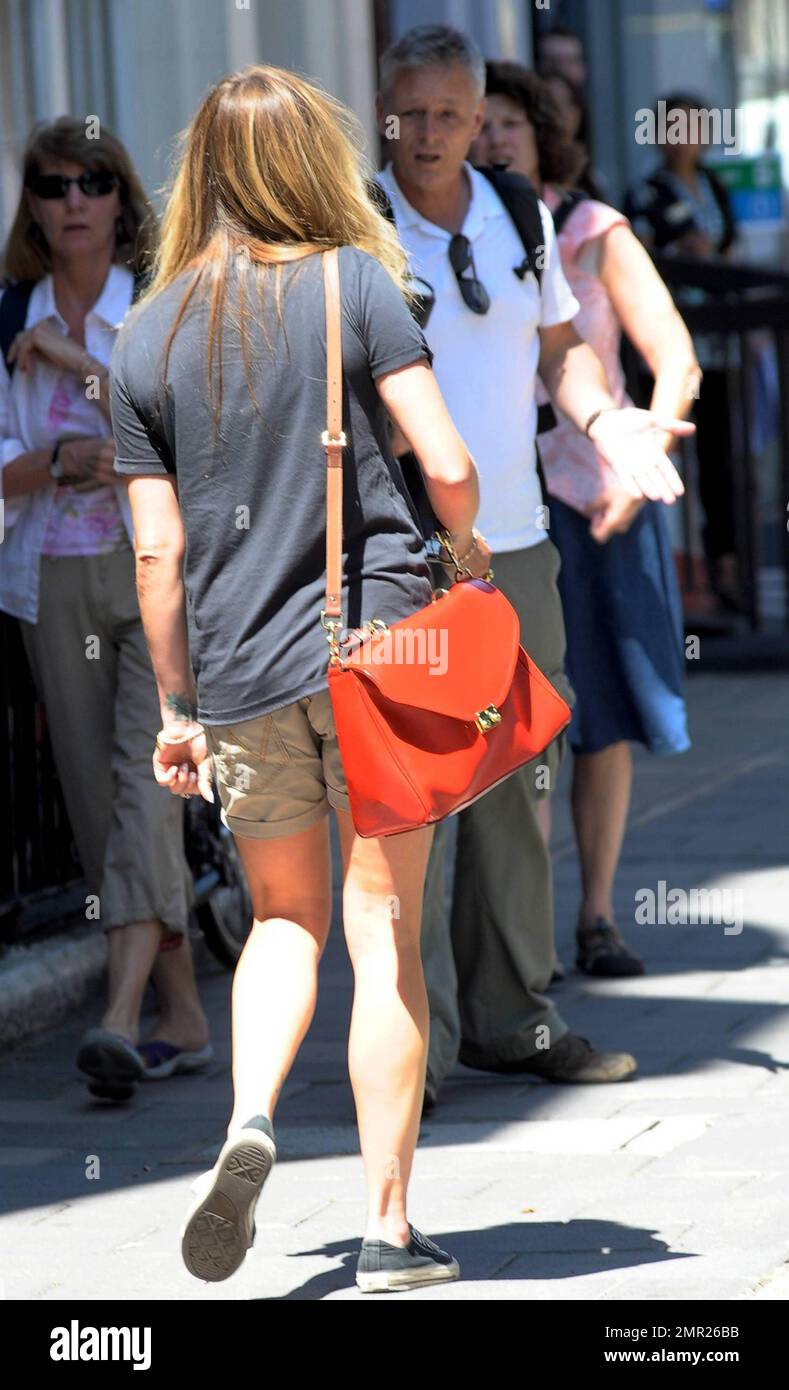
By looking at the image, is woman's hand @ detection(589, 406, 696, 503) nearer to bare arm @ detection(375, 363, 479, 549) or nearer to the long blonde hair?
bare arm @ detection(375, 363, 479, 549)

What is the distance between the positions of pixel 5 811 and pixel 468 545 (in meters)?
2.47

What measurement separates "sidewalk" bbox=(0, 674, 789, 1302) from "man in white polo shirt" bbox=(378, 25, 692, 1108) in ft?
0.54

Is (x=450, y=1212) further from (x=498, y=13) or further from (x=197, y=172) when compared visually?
(x=498, y=13)

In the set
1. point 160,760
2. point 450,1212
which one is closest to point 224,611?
point 160,760

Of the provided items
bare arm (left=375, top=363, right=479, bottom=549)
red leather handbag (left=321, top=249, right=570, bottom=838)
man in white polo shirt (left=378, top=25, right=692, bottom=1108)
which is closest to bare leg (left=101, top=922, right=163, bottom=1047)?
man in white polo shirt (left=378, top=25, right=692, bottom=1108)

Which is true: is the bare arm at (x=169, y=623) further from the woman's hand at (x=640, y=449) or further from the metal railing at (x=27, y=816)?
the metal railing at (x=27, y=816)

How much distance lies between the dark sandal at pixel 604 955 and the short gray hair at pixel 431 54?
225 centimetres

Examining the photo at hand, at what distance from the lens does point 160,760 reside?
4.00m

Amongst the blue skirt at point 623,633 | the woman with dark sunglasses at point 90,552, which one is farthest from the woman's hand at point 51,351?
the blue skirt at point 623,633

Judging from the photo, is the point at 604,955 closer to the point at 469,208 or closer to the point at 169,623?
the point at 469,208

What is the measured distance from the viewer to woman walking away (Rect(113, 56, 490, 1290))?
3.72m

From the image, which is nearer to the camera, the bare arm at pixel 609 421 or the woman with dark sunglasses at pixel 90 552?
the bare arm at pixel 609 421

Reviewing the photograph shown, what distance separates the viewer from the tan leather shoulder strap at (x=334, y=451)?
3.64 metres

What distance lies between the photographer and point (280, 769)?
3.82 metres
